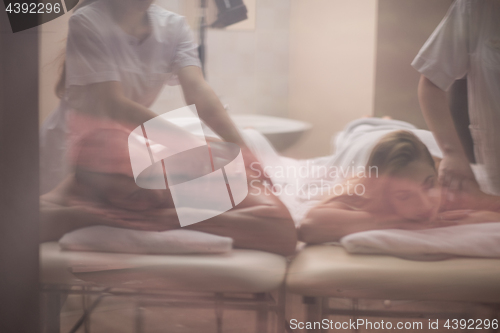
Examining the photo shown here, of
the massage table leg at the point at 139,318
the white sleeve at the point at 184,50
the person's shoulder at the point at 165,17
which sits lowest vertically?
the massage table leg at the point at 139,318

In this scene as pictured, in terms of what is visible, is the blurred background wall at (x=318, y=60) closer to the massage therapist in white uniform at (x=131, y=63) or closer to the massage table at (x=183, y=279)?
the massage therapist in white uniform at (x=131, y=63)

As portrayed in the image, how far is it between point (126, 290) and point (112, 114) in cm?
Result: 36

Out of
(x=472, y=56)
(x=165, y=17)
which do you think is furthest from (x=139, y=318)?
(x=472, y=56)

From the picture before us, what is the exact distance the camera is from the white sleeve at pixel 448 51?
69 cm

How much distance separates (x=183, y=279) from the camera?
0.73 metres

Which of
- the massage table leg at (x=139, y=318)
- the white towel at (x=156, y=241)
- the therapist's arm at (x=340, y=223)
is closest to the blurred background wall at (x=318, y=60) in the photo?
the therapist's arm at (x=340, y=223)

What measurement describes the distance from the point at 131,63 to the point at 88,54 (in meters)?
0.09

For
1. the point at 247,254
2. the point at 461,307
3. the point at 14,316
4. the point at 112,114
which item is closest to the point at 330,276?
the point at 247,254

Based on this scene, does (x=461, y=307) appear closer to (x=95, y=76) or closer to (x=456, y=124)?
(x=456, y=124)

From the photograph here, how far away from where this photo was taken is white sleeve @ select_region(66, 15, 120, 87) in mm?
709

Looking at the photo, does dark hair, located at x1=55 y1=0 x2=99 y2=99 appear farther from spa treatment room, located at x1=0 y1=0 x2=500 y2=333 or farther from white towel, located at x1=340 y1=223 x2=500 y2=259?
white towel, located at x1=340 y1=223 x2=500 y2=259

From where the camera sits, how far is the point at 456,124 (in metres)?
0.71

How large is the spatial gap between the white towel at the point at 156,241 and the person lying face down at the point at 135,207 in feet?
0.04

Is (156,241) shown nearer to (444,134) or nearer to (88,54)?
(88,54)
